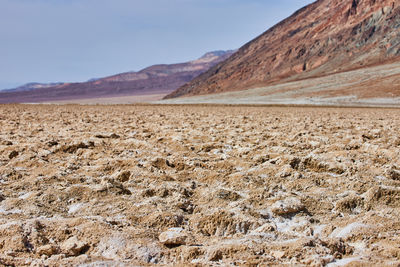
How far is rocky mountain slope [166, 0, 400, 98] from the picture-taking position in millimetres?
58281

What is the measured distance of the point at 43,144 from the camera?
7246mm

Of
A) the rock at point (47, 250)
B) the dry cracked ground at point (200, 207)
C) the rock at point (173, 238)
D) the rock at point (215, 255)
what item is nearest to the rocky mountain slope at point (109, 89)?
the dry cracked ground at point (200, 207)

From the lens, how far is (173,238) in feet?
9.59

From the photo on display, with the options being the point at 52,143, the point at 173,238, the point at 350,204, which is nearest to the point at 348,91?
the point at 52,143

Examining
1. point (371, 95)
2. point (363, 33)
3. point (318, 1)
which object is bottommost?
point (371, 95)

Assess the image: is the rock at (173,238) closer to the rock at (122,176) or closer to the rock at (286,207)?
the rock at (286,207)

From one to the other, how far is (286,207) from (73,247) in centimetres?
203

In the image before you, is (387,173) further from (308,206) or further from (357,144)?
(357,144)

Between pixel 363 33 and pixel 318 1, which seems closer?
pixel 363 33

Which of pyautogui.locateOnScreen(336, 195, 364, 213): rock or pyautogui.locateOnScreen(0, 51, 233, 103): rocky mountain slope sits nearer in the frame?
pyautogui.locateOnScreen(336, 195, 364, 213): rock

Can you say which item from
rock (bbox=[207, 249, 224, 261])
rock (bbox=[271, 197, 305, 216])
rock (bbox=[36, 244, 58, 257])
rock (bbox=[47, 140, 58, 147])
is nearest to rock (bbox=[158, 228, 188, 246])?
rock (bbox=[207, 249, 224, 261])

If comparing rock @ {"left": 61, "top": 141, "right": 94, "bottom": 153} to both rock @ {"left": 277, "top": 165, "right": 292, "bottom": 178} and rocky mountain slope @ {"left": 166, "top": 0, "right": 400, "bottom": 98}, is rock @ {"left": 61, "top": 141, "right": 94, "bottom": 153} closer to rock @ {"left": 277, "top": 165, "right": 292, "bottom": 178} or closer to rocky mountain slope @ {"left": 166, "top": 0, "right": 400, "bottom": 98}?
rock @ {"left": 277, "top": 165, "right": 292, "bottom": 178}

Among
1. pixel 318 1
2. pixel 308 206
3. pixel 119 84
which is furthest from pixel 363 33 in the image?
pixel 119 84

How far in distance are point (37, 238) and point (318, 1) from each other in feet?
290
